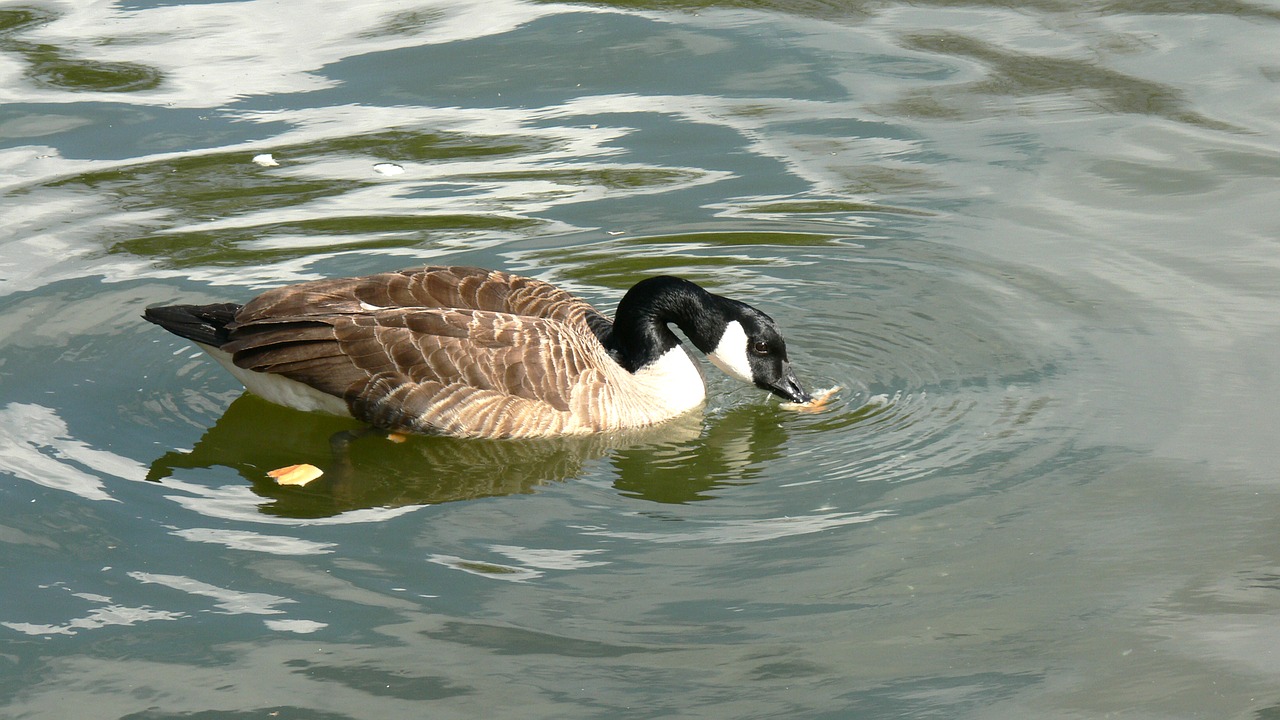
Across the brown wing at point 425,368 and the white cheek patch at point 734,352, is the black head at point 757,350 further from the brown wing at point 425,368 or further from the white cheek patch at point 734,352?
the brown wing at point 425,368

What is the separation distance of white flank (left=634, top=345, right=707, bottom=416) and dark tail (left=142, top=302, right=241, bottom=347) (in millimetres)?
2572

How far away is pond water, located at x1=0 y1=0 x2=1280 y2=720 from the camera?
658 centimetres

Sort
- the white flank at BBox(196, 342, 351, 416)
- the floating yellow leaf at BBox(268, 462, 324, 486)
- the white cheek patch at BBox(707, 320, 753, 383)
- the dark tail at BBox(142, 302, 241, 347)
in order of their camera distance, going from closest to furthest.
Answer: the floating yellow leaf at BBox(268, 462, 324, 486)
the dark tail at BBox(142, 302, 241, 347)
the white flank at BBox(196, 342, 351, 416)
the white cheek patch at BBox(707, 320, 753, 383)

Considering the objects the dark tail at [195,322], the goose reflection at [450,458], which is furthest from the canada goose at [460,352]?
the goose reflection at [450,458]

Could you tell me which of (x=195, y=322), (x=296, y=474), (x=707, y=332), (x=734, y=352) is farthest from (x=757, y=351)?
(x=195, y=322)

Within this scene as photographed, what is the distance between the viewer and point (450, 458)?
8836mm

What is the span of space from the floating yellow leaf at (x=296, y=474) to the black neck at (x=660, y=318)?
2161 millimetres

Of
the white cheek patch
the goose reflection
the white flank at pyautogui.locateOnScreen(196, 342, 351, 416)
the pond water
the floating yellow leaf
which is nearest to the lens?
the pond water

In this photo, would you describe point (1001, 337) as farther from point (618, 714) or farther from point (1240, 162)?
Answer: point (618, 714)

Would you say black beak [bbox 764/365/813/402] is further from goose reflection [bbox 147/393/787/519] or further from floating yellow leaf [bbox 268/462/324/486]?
floating yellow leaf [bbox 268/462/324/486]

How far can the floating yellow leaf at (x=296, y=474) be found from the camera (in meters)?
8.38

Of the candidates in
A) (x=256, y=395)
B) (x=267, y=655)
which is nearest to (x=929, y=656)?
(x=267, y=655)

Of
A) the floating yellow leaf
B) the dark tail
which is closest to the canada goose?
the dark tail

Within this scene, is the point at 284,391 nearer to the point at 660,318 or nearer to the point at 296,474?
the point at 296,474
